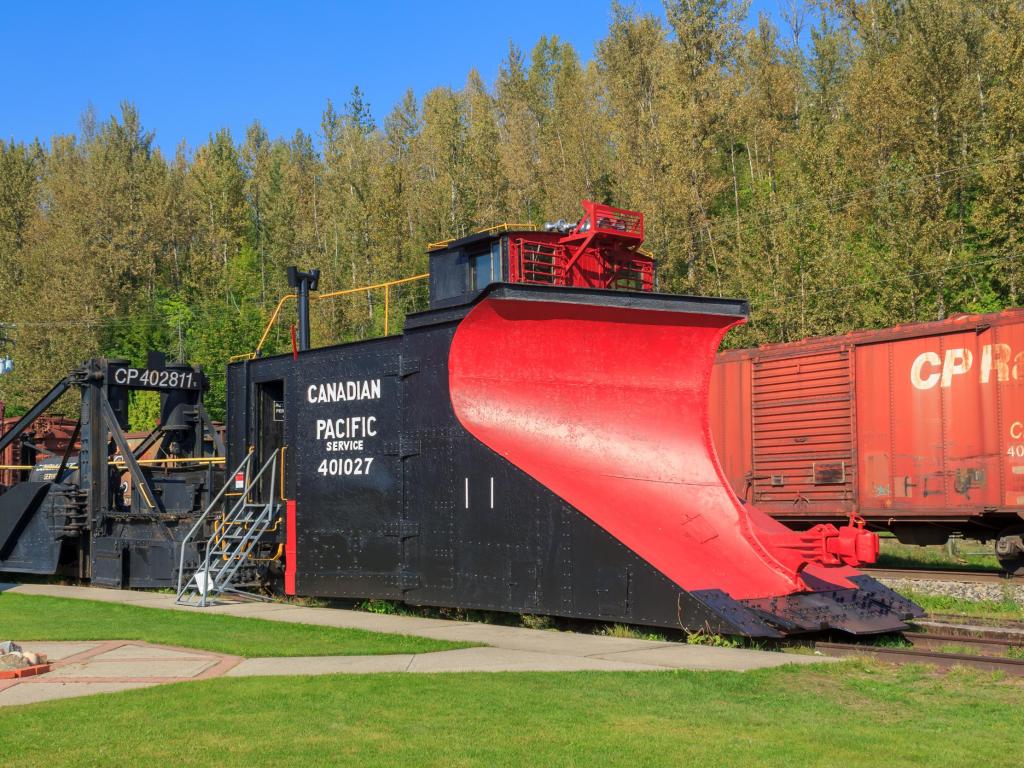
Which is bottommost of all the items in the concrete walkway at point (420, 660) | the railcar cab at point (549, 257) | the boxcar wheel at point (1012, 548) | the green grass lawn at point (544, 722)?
the concrete walkway at point (420, 660)

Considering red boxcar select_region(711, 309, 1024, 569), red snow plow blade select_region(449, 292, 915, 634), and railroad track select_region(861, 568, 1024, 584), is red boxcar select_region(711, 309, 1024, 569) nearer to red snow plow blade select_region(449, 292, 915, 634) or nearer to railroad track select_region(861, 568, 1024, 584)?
railroad track select_region(861, 568, 1024, 584)

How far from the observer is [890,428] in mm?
17531

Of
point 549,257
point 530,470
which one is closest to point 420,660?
point 530,470

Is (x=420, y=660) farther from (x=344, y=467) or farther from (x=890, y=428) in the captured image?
(x=890, y=428)

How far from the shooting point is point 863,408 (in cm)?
1795

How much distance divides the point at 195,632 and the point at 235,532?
4.28 m

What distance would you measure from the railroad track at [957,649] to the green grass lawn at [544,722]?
0.61 meters

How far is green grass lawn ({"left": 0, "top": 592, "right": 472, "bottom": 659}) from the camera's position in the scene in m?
10.1

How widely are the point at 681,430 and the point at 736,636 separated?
2.92m

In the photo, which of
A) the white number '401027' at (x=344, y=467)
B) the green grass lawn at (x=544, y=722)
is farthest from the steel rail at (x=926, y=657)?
the white number '401027' at (x=344, y=467)

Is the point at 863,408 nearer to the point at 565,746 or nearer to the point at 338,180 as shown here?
the point at 565,746

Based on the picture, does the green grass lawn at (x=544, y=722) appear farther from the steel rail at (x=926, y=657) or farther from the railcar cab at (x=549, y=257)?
the railcar cab at (x=549, y=257)

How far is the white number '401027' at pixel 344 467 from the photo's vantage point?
13.4m

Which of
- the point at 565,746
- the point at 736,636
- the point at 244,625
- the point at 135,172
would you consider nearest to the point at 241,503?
the point at 244,625
